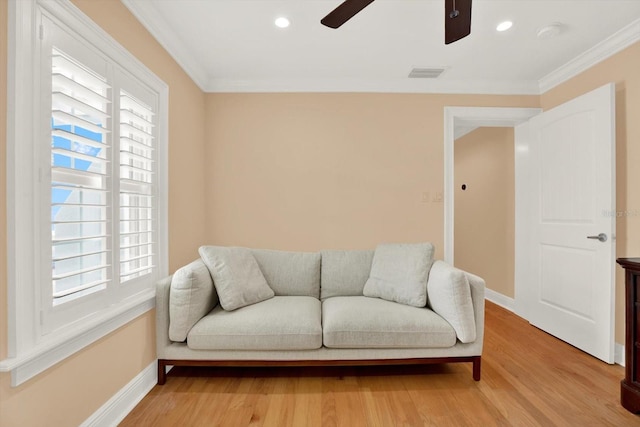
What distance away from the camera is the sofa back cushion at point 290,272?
268cm

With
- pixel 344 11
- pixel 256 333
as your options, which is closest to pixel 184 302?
pixel 256 333

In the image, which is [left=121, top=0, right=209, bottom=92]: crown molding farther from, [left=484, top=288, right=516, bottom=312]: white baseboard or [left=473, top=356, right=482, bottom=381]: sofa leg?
[left=484, top=288, right=516, bottom=312]: white baseboard

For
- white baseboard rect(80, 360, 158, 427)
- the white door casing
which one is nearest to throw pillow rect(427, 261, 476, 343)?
the white door casing

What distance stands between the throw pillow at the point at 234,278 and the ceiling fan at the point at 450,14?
1737 mm

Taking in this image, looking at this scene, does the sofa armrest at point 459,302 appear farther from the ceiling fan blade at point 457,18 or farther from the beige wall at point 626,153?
the ceiling fan blade at point 457,18

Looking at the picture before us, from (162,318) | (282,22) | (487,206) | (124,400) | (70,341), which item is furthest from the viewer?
(487,206)

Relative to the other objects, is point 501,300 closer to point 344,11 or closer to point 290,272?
point 290,272

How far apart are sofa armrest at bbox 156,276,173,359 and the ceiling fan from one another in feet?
6.37

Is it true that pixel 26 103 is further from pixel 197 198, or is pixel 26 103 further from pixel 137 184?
pixel 197 198

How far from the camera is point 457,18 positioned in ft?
4.79

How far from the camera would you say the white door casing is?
7.81 feet

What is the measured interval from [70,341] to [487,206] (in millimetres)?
4436

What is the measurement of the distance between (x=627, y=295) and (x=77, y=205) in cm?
306

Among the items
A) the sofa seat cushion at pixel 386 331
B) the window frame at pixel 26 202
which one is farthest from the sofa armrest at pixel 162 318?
the sofa seat cushion at pixel 386 331
